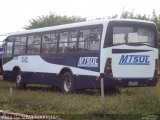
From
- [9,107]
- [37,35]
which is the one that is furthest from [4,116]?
[37,35]

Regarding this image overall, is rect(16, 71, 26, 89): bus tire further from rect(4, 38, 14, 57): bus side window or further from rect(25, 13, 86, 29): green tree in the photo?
rect(25, 13, 86, 29): green tree

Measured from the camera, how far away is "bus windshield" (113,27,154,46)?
1762 centimetres

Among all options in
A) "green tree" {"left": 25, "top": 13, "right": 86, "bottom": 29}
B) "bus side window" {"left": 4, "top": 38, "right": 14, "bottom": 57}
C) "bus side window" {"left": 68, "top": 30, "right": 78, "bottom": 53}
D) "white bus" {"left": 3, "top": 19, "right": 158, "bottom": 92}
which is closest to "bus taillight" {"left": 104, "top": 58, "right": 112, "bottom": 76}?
"white bus" {"left": 3, "top": 19, "right": 158, "bottom": 92}

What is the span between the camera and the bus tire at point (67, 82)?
63.4 feet

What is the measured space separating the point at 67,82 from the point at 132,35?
3546mm

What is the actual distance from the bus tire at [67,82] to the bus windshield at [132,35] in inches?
110

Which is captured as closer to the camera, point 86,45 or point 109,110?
point 109,110

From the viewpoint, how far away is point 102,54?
17344mm

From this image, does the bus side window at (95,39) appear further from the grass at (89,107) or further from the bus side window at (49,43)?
the grass at (89,107)

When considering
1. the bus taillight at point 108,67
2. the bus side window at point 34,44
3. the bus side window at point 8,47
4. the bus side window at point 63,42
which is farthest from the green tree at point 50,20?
the bus taillight at point 108,67

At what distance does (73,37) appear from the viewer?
761 inches

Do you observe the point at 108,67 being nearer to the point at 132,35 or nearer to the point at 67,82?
the point at 132,35

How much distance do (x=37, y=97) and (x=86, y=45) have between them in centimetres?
341

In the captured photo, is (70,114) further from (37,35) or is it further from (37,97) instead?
(37,35)
